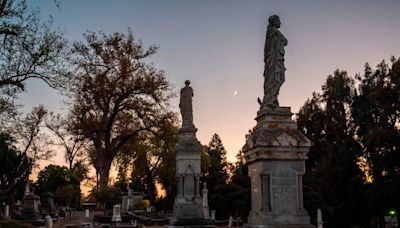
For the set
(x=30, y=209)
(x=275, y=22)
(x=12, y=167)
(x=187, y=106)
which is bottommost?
(x=30, y=209)

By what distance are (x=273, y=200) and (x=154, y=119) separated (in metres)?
26.8

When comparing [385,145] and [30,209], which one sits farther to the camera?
[385,145]

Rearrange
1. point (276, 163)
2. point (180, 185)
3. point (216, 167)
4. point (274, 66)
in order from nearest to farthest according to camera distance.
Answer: point (276, 163), point (274, 66), point (180, 185), point (216, 167)

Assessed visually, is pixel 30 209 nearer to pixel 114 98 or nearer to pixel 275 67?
pixel 114 98

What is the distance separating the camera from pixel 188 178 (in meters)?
18.1

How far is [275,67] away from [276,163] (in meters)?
1.99

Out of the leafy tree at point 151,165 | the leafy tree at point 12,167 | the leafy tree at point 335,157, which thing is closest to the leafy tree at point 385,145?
Answer: the leafy tree at point 335,157

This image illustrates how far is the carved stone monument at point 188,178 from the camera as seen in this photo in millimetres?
17328

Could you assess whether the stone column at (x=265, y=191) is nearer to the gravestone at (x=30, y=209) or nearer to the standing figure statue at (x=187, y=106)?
the standing figure statue at (x=187, y=106)

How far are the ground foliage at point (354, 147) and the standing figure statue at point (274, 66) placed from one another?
90.2ft

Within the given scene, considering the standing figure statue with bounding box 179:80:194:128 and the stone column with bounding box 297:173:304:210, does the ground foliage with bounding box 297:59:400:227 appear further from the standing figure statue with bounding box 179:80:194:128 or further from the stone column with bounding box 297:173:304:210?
the stone column with bounding box 297:173:304:210

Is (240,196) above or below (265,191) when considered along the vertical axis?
below

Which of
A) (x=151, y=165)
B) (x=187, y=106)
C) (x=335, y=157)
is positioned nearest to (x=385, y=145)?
(x=335, y=157)

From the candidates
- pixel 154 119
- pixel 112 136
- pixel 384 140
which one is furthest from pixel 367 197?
pixel 112 136
